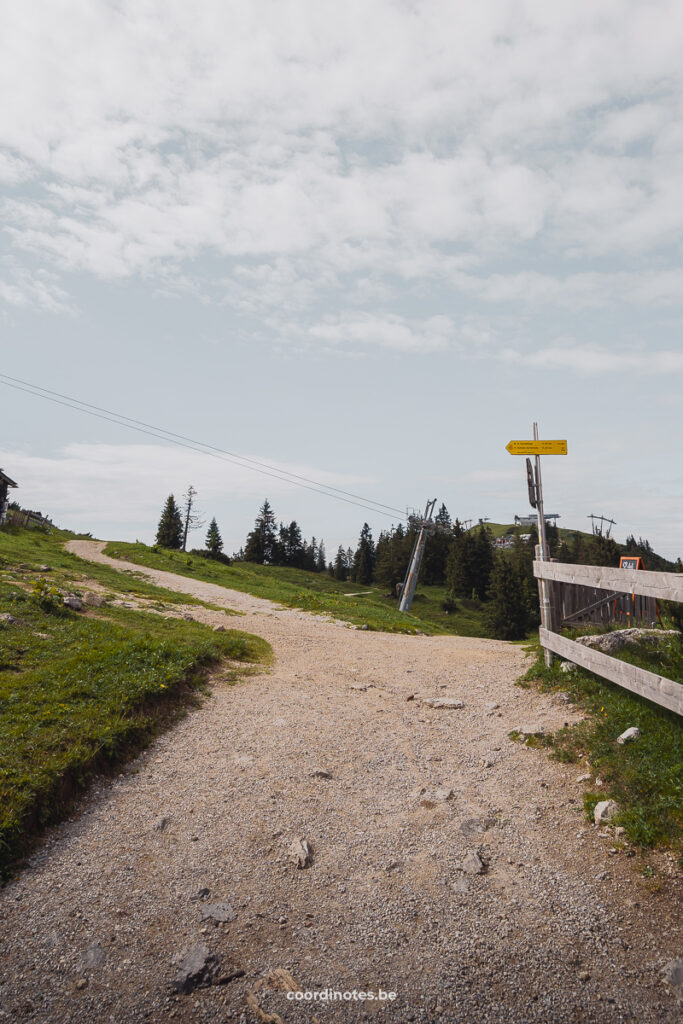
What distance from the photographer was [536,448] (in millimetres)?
11320

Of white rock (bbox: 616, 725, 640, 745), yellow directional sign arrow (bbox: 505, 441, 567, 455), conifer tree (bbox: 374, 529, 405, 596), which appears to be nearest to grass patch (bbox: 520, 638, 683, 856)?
white rock (bbox: 616, 725, 640, 745)

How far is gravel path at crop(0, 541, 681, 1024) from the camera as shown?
3.90 metres

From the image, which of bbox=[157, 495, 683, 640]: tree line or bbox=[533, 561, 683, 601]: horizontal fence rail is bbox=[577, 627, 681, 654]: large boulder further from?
bbox=[157, 495, 683, 640]: tree line

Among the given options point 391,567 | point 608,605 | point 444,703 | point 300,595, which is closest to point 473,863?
point 444,703

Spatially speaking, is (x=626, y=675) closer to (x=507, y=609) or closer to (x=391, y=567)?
(x=507, y=609)

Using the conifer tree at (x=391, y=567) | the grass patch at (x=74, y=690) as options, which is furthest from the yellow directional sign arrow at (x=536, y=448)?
the conifer tree at (x=391, y=567)

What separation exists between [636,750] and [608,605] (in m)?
6.37

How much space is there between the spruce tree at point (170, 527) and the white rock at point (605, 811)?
8806 cm

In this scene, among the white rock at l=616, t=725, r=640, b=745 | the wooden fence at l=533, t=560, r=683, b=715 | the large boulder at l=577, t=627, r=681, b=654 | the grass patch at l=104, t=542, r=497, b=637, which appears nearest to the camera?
the wooden fence at l=533, t=560, r=683, b=715

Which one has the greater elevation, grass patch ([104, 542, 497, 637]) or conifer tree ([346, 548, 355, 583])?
conifer tree ([346, 548, 355, 583])

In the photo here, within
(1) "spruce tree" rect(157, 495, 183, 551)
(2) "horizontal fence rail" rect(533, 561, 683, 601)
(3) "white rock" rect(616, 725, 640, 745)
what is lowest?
(3) "white rock" rect(616, 725, 640, 745)

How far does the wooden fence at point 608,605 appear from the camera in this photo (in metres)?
6.14

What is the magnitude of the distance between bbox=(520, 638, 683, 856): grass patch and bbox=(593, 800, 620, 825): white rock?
0.23 ft

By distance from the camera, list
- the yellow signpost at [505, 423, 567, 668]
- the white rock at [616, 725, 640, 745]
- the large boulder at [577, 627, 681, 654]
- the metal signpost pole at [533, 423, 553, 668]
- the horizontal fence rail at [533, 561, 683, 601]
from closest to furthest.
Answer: the horizontal fence rail at [533, 561, 683, 601] < the white rock at [616, 725, 640, 745] < the large boulder at [577, 627, 681, 654] < the metal signpost pole at [533, 423, 553, 668] < the yellow signpost at [505, 423, 567, 668]
